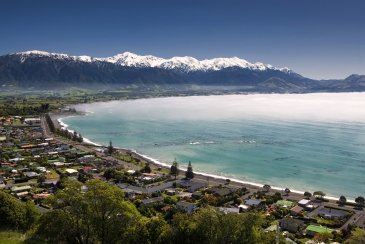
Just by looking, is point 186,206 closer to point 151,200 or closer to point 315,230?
point 151,200

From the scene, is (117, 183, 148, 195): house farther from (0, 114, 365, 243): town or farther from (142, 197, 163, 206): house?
(142, 197, 163, 206): house

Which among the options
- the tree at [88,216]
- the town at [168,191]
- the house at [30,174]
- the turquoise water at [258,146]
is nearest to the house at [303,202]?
the town at [168,191]

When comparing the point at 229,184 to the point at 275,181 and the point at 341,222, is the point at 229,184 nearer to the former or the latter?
the point at 275,181

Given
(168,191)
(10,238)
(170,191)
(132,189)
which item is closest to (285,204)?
(170,191)

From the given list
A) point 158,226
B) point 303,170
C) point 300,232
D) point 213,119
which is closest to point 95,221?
point 158,226

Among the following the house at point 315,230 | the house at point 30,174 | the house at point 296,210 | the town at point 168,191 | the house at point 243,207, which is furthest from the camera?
the house at point 30,174

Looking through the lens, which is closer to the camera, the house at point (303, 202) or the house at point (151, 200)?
the house at point (151, 200)

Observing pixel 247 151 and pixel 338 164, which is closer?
pixel 338 164

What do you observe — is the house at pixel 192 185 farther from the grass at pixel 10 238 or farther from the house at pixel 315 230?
the grass at pixel 10 238
